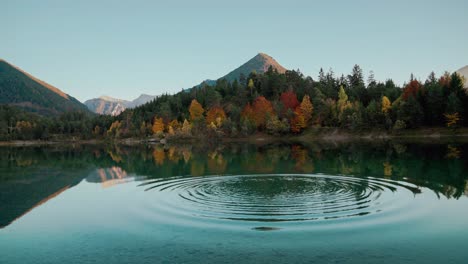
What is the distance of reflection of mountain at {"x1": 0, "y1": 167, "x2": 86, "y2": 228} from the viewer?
23.5m

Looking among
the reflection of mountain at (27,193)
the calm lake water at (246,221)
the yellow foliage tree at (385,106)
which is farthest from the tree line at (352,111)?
the reflection of mountain at (27,193)

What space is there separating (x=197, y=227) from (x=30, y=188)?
24559mm

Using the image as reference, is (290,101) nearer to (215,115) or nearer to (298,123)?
(298,123)

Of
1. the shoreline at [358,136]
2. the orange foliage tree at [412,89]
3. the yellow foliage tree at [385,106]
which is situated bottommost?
the shoreline at [358,136]

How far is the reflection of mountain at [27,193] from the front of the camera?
23469 millimetres

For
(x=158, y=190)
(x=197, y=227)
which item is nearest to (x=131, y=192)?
(x=158, y=190)

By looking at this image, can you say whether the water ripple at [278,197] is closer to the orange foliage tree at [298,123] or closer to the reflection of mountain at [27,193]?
the reflection of mountain at [27,193]

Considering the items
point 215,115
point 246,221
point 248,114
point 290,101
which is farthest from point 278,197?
point 215,115

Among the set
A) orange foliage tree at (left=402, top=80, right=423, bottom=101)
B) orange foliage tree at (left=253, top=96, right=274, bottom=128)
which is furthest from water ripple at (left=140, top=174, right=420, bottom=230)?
orange foliage tree at (left=253, top=96, right=274, bottom=128)

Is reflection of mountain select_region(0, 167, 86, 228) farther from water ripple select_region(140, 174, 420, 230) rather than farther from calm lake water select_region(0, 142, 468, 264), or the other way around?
water ripple select_region(140, 174, 420, 230)

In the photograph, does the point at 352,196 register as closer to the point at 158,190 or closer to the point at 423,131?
the point at 158,190

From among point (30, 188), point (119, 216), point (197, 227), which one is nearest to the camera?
point (197, 227)

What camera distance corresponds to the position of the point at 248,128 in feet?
513

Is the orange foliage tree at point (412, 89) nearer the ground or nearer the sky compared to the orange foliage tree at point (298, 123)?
nearer the sky
